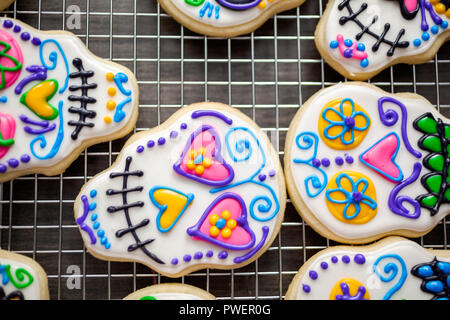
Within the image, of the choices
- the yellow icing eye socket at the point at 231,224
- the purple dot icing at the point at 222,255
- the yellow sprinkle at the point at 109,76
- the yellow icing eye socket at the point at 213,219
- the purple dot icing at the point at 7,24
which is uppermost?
the purple dot icing at the point at 7,24

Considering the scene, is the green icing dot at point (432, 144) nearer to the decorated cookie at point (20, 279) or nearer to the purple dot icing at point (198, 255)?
the purple dot icing at point (198, 255)

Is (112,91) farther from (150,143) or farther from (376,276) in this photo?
(376,276)

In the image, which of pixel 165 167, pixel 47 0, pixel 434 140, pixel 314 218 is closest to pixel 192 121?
pixel 165 167

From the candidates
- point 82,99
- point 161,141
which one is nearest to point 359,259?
point 161,141

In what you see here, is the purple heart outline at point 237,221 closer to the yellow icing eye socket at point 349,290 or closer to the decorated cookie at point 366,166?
the decorated cookie at point 366,166

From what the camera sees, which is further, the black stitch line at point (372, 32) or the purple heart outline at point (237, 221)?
the black stitch line at point (372, 32)

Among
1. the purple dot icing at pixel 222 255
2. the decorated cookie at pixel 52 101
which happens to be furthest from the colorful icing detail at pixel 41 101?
the purple dot icing at pixel 222 255

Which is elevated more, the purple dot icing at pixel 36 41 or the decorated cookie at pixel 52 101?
the purple dot icing at pixel 36 41
